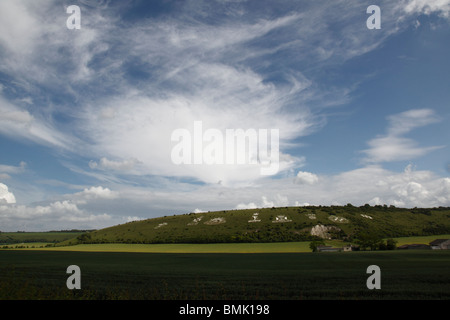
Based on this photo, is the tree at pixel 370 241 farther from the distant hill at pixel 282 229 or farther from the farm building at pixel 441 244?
the distant hill at pixel 282 229

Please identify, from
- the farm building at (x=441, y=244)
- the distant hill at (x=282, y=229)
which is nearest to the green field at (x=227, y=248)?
the farm building at (x=441, y=244)

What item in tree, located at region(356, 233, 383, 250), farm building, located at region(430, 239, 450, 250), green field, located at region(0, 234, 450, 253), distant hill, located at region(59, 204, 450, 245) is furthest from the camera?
distant hill, located at region(59, 204, 450, 245)

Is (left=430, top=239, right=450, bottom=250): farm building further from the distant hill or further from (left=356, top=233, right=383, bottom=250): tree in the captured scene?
the distant hill

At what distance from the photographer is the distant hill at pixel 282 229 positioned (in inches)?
6269

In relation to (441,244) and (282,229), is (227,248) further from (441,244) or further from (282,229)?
(441,244)

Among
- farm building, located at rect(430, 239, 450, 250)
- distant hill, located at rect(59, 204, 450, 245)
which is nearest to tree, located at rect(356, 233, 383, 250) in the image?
farm building, located at rect(430, 239, 450, 250)

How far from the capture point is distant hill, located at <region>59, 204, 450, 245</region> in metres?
159

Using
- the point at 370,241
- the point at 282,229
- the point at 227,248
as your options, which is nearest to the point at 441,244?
the point at 370,241

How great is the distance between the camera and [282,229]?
559 feet

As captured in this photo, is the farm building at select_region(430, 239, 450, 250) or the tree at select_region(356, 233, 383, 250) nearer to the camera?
the tree at select_region(356, 233, 383, 250)
